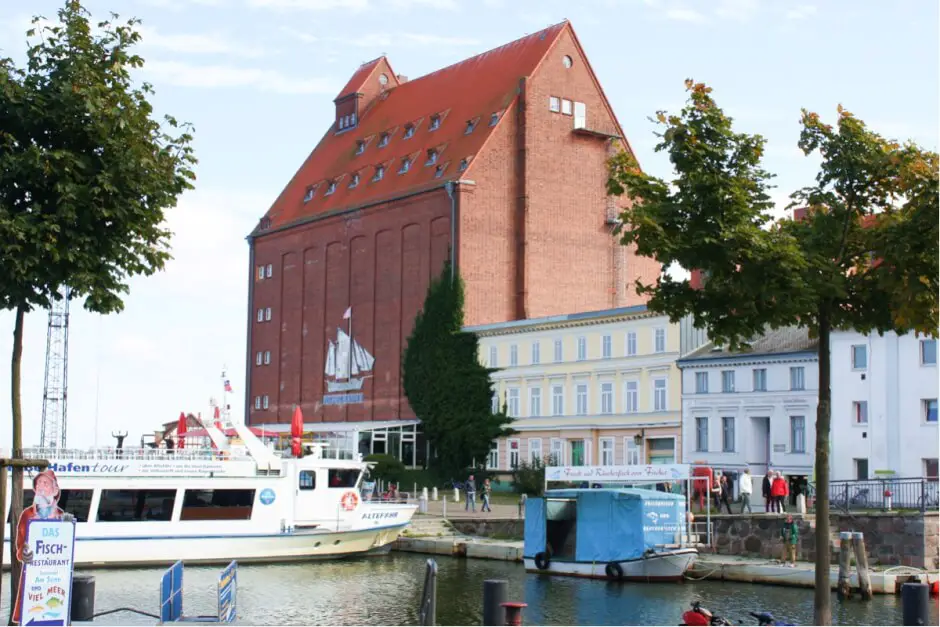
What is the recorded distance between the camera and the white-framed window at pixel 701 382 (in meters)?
65.1

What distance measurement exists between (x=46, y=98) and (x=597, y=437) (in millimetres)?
53857

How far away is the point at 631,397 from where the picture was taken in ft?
228

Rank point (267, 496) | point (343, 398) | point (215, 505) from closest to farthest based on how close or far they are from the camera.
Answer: point (215, 505)
point (267, 496)
point (343, 398)

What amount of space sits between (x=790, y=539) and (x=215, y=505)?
19290mm

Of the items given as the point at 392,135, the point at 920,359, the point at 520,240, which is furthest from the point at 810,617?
the point at 392,135

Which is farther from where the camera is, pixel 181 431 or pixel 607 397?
pixel 607 397

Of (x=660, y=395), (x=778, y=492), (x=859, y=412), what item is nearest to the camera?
(x=778, y=492)

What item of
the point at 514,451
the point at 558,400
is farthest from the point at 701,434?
the point at 514,451

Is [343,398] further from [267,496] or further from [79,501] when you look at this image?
[79,501]

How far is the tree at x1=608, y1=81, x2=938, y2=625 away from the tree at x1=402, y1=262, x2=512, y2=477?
186 ft

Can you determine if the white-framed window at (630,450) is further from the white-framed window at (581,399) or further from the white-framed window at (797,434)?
the white-framed window at (797,434)

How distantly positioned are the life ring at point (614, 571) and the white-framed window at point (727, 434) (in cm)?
2366

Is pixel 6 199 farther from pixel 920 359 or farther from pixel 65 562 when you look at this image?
pixel 920 359

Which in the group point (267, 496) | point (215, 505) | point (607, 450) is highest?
point (607, 450)
